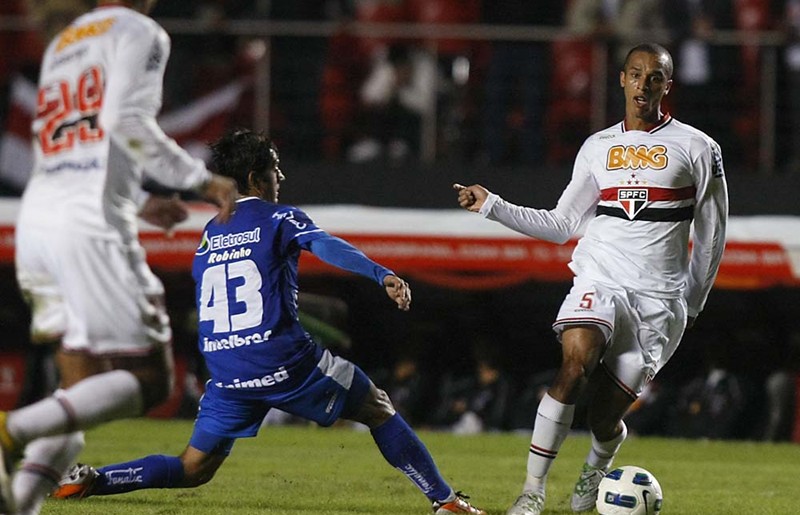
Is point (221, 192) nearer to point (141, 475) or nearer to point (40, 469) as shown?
point (40, 469)

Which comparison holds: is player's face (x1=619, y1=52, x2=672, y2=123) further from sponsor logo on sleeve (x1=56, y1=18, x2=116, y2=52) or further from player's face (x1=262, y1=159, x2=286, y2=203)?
sponsor logo on sleeve (x1=56, y1=18, x2=116, y2=52)

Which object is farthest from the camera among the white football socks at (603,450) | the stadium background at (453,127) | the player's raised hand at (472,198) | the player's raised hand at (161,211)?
the stadium background at (453,127)

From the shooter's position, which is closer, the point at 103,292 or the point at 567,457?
the point at 103,292

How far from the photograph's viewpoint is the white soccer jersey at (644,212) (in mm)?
7227

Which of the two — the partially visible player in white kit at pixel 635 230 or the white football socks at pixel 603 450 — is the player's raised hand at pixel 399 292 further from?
the white football socks at pixel 603 450

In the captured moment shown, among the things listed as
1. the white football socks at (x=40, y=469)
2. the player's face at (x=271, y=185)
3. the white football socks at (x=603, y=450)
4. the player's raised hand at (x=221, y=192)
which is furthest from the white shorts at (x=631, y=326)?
the white football socks at (x=40, y=469)

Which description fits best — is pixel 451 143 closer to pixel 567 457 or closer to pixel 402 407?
pixel 402 407

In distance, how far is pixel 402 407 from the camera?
14727 mm

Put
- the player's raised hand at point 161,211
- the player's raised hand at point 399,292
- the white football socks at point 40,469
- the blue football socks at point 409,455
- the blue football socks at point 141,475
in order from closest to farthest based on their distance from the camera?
the white football socks at point 40,469
the player's raised hand at point 399,292
the player's raised hand at point 161,211
the blue football socks at point 409,455
the blue football socks at point 141,475

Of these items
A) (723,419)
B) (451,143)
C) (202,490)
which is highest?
(451,143)

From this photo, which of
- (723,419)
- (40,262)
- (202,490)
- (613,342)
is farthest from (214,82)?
(40,262)

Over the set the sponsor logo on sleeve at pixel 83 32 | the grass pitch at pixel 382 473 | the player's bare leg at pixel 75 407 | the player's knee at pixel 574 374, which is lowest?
the grass pitch at pixel 382 473

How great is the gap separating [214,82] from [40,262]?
9.94m

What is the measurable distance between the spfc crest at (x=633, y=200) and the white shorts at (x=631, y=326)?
38cm
